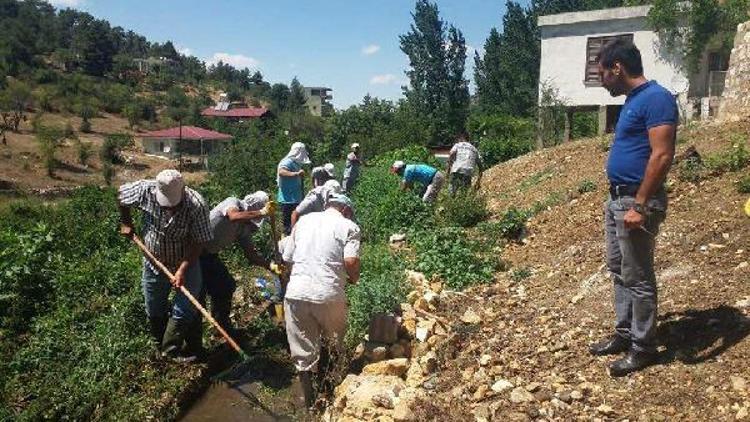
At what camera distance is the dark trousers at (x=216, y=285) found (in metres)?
5.18

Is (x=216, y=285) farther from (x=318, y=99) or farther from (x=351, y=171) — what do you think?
(x=318, y=99)

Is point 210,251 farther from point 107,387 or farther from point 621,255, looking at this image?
point 621,255

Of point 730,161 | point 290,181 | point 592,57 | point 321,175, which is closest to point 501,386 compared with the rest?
point 321,175

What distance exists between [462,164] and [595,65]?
969cm

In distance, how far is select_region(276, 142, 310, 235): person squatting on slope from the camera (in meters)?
7.32

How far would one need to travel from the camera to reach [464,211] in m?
8.17

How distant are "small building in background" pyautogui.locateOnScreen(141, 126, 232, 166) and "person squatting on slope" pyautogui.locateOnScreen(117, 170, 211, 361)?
134 feet

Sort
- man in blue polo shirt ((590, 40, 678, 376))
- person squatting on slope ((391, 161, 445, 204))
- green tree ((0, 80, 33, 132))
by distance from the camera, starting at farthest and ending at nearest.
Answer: green tree ((0, 80, 33, 132)) → person squatting on slope ((391, 161, 445, 204)) → man in blue polo shirt ((590, 40, 678, 376))

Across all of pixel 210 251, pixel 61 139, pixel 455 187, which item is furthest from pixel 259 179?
pixel 61 139

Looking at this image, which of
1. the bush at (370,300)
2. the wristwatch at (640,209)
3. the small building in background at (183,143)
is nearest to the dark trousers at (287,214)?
the bush at (370,300)

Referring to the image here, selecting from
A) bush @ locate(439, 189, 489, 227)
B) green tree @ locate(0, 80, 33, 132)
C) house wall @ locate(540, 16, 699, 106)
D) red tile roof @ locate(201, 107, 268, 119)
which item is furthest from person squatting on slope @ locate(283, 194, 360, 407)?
red tile roof @ locate(201, 107, 268, 119)

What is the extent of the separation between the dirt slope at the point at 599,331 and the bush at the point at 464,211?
1.48 m

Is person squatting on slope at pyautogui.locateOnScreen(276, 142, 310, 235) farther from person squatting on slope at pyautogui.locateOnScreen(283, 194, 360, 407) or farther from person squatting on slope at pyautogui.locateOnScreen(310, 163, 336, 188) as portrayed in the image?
person squatting on slope at pyautogui.locateOnScreen(283, 194, 360, 407)

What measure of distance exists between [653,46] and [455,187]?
11.3 meters
